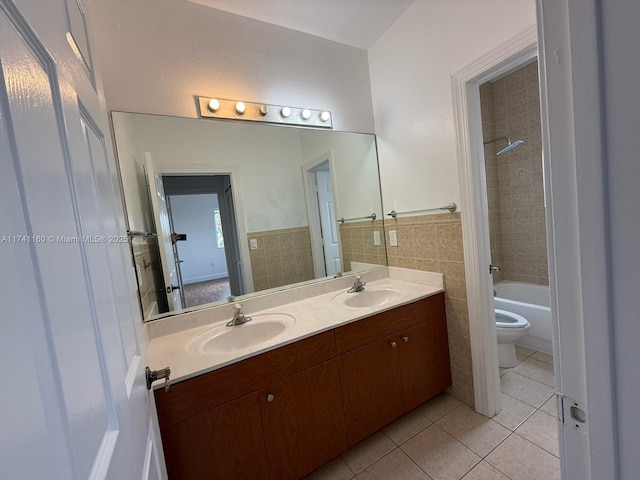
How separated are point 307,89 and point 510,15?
1.14 m

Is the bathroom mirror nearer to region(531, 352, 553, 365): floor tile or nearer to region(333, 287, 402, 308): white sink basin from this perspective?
region(333, 287, 402, 308): white sink basin

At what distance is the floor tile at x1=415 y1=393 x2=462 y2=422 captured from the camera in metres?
1.72

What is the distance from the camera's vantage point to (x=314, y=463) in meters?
1.30

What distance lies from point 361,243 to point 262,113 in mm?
1175

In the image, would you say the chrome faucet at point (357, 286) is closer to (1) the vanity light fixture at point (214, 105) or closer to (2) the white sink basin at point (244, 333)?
(2) the white sink basin at point (244, 333)

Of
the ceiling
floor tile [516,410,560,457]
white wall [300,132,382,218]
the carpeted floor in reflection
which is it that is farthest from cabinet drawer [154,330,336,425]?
the ceiling

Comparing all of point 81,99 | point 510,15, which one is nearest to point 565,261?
point 81,99

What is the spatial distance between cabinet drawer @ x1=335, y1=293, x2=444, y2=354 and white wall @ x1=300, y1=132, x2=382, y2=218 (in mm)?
783

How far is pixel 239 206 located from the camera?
5.65 feet

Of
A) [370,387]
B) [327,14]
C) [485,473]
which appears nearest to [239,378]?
[370,387]

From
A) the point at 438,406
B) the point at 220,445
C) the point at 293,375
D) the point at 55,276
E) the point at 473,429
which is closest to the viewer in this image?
the point at 55,276

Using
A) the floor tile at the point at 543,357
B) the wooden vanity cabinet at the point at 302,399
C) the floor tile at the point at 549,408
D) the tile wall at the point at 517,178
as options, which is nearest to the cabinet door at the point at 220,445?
the wooden vanity cabinet at the point at 302,399

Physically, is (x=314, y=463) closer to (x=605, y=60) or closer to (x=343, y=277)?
(x=343, y=277)

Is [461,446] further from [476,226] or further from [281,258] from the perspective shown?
[281,258]
